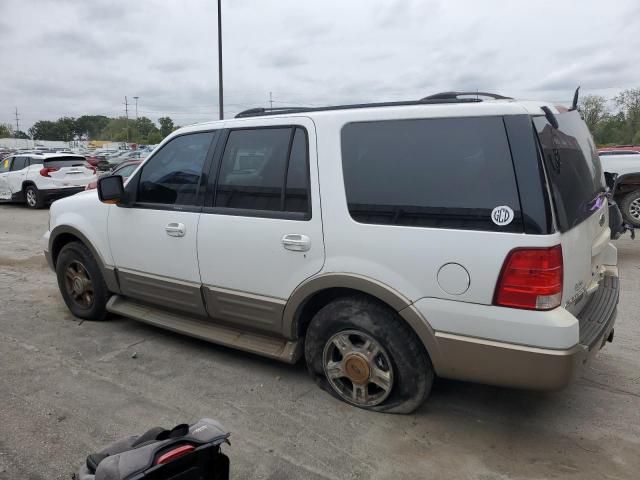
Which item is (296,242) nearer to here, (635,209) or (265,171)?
(265,171)

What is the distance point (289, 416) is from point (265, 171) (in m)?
1.58

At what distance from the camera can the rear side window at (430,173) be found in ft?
8.38

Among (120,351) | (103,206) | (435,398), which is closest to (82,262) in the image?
(103,206)

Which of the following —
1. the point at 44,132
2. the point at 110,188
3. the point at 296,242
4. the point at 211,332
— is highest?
the point at 44,132

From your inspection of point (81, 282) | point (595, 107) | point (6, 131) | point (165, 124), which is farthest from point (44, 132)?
point (81, 282)

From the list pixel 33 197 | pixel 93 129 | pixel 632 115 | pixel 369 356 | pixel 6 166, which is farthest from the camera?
pixel 93 129

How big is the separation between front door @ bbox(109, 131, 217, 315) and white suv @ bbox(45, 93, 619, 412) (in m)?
0.01

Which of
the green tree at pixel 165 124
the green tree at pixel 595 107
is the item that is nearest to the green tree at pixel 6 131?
the green tree at pixel 165 124

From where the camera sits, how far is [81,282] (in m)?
4.79

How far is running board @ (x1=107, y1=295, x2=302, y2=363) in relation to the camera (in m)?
3.45

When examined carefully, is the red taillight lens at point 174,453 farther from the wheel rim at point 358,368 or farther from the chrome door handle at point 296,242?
the chrome door handle at point 296,242

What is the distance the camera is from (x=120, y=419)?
3129mm

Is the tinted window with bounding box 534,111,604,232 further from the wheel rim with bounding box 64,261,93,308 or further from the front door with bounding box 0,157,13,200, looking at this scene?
the front door with bounding box 0,157,13,200

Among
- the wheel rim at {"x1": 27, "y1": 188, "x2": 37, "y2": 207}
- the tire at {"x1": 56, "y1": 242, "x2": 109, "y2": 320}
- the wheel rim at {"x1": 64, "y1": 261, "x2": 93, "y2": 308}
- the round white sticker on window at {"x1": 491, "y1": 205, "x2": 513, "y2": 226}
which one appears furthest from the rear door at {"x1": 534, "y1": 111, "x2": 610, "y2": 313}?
the wheel rim at {"x1": 27, "y1": 188, "x2": 37, "y2": 207}
